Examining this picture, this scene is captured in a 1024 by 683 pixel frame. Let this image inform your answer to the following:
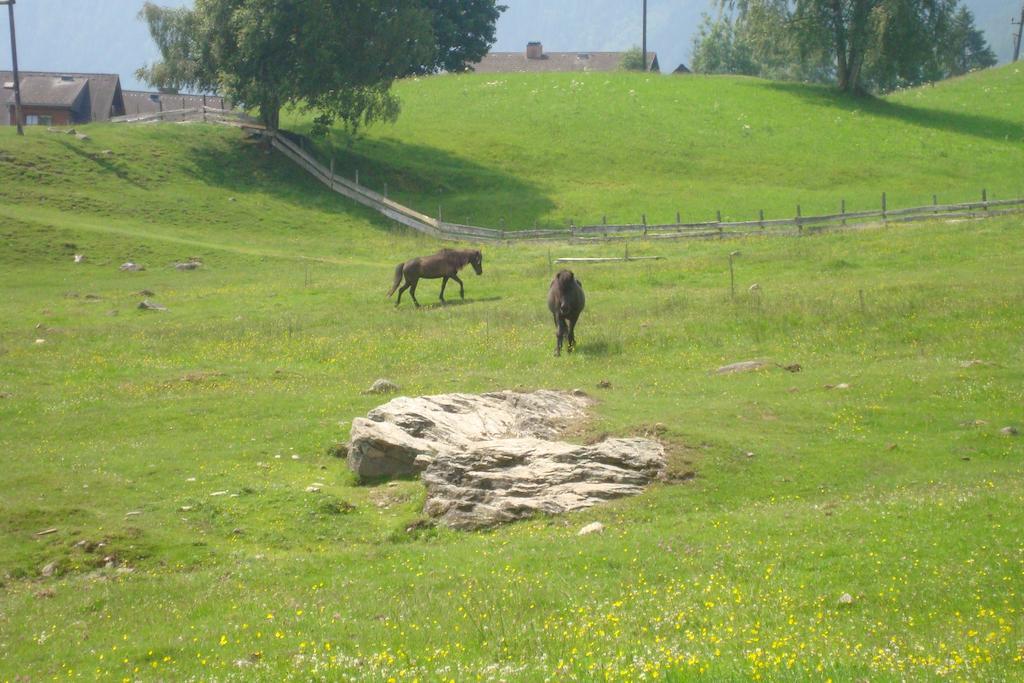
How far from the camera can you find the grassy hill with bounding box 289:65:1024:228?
59.6 meters

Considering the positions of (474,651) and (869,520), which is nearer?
(474,651)

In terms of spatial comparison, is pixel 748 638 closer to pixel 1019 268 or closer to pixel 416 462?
pixel 416 462

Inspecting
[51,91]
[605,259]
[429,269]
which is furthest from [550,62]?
[429,269]

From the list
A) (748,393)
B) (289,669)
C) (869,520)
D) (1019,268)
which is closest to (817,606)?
(869,520)

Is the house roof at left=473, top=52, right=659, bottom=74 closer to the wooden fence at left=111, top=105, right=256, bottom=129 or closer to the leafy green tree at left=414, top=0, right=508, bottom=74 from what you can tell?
the leafy green tree at left=414, top=0, right=508, bottom=74

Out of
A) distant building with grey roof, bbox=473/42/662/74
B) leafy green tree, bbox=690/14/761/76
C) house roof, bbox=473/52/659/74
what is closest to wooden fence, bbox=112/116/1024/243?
house roof, bbox=473/52/659/74

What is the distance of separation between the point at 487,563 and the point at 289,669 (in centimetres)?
371

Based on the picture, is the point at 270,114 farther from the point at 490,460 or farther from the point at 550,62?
the point at 550,62

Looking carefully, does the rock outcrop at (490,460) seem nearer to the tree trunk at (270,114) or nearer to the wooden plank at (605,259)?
the wooden plank at (605,259)

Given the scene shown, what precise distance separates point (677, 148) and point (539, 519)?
60.1m

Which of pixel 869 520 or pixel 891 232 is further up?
pixel 891 232

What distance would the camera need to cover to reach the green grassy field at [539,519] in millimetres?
9859

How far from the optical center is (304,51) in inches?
2371

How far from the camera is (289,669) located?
30.4 ft
